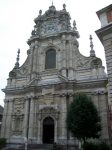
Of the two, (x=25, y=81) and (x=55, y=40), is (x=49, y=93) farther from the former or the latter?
(x=55, y=40)

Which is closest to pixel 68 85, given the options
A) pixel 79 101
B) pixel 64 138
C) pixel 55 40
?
pixel 79 101

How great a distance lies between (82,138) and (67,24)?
15805 mm

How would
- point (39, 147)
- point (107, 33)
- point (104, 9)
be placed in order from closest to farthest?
point (107, 33) → point (104, 9) → point (39, 147)

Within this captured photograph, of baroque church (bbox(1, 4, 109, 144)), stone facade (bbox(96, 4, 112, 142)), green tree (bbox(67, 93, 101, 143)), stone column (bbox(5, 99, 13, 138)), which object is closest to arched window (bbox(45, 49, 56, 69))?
baroque church (bbox(1, 4, 109, 144))

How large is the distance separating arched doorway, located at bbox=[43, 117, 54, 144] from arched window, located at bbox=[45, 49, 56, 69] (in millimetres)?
6760

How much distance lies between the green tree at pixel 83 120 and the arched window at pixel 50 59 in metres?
8.11

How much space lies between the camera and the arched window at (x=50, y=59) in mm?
25228

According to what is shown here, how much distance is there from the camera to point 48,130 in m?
22.3

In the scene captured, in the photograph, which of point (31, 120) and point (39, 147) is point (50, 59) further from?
point (39, 147)

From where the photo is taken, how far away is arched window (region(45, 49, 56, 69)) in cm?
2523

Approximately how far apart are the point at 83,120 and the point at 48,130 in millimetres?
6507

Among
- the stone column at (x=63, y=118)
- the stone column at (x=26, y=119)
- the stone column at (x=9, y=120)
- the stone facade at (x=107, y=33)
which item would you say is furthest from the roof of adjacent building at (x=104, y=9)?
the stone column at (x=9, y=120)

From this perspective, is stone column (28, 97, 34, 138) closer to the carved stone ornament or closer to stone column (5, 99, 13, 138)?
the carved stone ornament

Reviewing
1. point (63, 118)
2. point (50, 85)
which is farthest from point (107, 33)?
point (50, 85)
